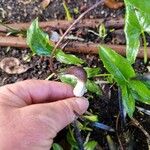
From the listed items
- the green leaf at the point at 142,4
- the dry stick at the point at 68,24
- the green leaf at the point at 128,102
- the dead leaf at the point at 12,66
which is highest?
the green leaf at the point at 142,4

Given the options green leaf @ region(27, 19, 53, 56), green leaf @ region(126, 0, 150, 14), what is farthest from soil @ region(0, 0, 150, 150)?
green leaf @ region(126, 0, 150, 14)

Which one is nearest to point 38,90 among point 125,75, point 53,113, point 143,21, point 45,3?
point 53,113

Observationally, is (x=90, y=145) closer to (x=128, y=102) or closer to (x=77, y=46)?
(x=128, y=102)

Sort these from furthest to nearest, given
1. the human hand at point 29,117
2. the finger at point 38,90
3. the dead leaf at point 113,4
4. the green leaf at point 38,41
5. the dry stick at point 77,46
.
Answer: the dead leaf at point 113,4 → the dry stick at point 77,46 → the green leaf at point 38,41 → the finger at point 38,90 → the human hand at point 29,117

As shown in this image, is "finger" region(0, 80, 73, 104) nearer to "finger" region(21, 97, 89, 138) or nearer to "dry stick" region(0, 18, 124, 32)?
"finger" region(21, 97, 89, 138)

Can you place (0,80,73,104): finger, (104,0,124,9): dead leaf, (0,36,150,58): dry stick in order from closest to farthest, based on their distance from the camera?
1. (0,80,73,104): finger
2. (0,36,150,58): dry stick
3. (104,0,124,9): dead leaf

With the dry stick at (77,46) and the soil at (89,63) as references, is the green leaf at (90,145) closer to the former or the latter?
the soil at (89,63)

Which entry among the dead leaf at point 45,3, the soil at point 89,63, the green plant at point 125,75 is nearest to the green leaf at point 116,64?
the green plant at point 125,75
